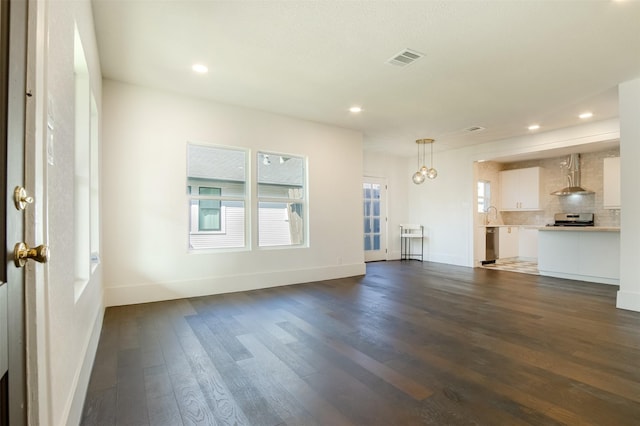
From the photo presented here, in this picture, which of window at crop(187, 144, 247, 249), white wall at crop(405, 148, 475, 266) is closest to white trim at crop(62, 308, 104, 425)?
window at crop(187, 144, 247, 249)

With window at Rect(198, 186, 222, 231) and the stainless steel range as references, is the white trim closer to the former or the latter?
window at Rect(198, 186, 222, 231)

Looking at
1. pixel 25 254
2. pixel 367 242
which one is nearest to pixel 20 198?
pixel 25 254

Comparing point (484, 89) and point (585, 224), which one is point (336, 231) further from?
point (585, 224)

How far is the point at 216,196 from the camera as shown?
15.1 feet

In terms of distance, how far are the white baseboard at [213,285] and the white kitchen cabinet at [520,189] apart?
17.0 feet

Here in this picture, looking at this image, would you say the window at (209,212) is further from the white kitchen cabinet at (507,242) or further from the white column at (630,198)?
the white kitchen cabinet at (507,242)

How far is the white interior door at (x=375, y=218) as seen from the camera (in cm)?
799

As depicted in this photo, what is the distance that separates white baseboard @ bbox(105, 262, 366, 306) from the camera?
3.87 metres

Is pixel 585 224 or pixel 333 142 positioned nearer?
pixel 333 142

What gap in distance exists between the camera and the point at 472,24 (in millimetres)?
2723

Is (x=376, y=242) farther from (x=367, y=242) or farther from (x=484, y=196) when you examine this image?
(x=484, y=196)

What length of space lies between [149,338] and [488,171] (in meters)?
8.29

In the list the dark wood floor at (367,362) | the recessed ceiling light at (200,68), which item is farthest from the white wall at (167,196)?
the recessed ceiling light at (200,68)

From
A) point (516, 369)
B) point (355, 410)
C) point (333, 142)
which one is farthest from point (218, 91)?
point (516, 369)
